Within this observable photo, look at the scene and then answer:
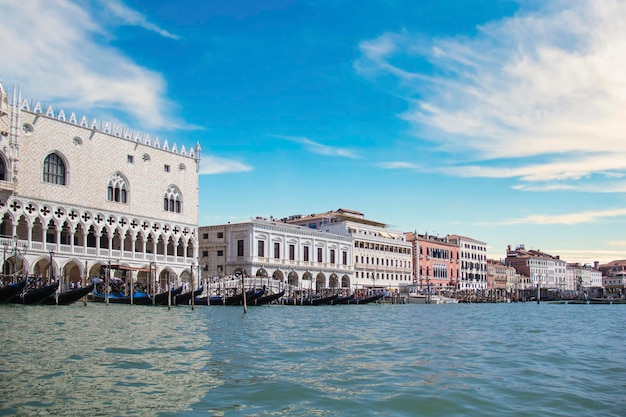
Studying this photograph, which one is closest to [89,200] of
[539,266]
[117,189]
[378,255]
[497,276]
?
[117,189]

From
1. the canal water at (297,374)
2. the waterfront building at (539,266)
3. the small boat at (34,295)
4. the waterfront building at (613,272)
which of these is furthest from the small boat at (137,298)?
the waterfront building at (613,272)

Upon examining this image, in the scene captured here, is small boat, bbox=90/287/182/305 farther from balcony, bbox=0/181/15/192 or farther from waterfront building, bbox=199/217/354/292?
waterfront building, bbox=199/217/354/292

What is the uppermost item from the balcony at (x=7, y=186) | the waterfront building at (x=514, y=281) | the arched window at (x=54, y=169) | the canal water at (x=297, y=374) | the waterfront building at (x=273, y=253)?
the arched window at (x=54, y=169)

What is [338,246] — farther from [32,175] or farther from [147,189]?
[32,175]

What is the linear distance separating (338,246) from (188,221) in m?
13.5

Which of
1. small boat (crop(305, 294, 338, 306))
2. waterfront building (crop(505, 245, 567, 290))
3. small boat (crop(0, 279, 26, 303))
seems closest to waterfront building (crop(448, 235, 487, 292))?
waterfront building (crop(505, 245, 567, 290))

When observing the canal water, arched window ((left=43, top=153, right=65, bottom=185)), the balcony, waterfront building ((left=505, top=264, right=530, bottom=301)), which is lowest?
waterfront building ((left=505, top=264, right=530, bottom=301))

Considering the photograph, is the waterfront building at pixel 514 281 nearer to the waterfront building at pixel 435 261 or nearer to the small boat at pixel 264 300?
the waterfront building at pixel 435 261

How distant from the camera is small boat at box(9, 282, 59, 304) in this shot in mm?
22234

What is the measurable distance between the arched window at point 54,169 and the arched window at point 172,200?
6317mm

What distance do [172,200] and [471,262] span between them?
129 ft

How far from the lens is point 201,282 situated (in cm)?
3572

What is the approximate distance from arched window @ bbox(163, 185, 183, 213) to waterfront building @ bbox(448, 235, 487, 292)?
34.0 m

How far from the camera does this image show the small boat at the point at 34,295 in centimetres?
2223
